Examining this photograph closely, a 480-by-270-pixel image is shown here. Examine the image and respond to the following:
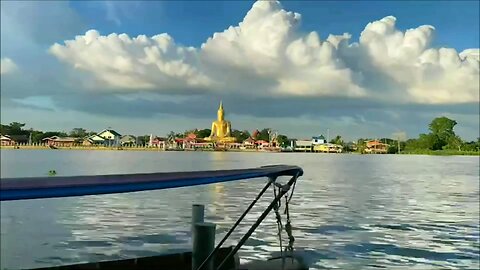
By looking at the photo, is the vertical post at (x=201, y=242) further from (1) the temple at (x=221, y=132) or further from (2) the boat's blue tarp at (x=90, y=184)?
(1) the temple at (x=221, y=132)

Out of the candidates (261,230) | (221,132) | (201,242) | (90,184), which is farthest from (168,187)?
(221,132)

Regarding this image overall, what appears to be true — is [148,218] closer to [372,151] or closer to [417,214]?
[417,214]

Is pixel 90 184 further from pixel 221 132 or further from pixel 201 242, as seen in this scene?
pixel 221 132

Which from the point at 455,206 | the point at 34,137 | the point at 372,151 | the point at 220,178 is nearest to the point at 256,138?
the point at 372,151

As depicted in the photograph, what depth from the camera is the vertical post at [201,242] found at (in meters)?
4.89

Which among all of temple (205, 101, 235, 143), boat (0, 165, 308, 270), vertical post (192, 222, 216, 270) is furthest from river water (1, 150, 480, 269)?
temple (205, 101, 235, 143)

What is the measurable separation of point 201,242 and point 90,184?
2697 mm

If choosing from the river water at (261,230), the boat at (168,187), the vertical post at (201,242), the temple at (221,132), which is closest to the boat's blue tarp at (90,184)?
the boat at (168,187)

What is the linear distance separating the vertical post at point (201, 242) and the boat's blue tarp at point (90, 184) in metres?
1.80

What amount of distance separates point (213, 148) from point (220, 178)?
78861mm

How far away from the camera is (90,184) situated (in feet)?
7.81

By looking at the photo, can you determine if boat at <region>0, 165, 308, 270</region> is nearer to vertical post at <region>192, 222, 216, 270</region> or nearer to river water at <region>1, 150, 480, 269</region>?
vertical post at <region>192, 222, 216, 270</region>

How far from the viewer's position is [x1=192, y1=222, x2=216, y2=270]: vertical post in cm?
489

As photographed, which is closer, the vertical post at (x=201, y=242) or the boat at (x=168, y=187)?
the boat at (x=168, y=187)
